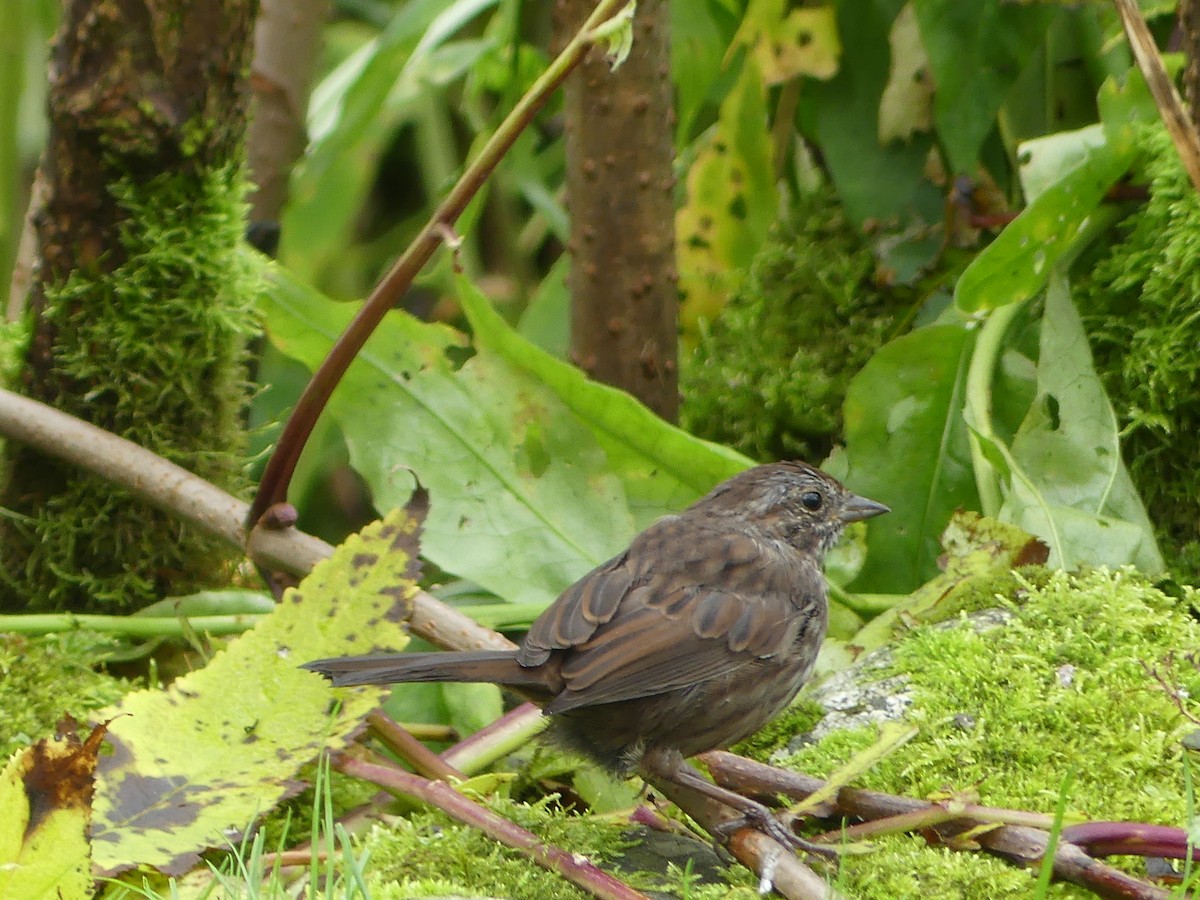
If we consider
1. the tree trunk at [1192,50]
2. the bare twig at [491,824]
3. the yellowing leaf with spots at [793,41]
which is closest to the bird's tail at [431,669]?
the bare twig at [491,824]

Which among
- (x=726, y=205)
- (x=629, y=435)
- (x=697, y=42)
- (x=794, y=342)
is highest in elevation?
(x=697, y=42)

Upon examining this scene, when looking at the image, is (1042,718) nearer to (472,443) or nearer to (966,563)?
(966,563)

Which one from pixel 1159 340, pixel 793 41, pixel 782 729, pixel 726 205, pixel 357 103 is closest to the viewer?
pixel 782 729

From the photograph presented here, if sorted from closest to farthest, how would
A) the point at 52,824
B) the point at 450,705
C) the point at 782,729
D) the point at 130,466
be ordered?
1. the point at 52,824
2. the point at 782,729
3. the point at 130,466
4. the point at 450,705

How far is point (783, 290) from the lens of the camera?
4324 millimetres

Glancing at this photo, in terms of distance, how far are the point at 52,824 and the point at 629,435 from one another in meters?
1.79

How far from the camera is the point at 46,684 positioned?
3186 millimetres

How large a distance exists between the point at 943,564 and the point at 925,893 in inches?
44.7

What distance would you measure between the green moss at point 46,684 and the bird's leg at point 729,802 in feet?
4.05

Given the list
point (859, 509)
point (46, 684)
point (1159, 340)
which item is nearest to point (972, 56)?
point (1159, 340)

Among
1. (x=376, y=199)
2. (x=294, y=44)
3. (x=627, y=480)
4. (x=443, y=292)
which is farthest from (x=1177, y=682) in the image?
(x=376, y=199)

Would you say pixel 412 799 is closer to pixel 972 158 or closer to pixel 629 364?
pixel 629 364

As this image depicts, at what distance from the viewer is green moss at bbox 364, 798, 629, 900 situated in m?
2.30

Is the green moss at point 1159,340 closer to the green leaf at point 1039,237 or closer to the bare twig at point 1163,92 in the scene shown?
the green leaf at point 1039,237
